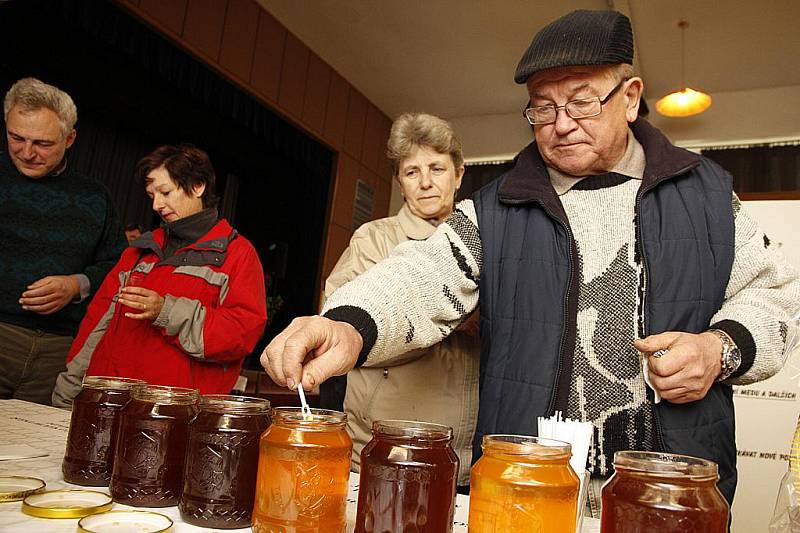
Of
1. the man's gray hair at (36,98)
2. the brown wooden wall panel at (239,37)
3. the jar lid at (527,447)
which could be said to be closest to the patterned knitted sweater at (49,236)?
the man's gray hair at (36,98)

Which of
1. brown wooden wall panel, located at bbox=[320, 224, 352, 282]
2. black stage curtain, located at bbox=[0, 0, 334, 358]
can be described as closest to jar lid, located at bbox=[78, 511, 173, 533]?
black stage curtain, located at bbox=[0, 0, 334, 358]

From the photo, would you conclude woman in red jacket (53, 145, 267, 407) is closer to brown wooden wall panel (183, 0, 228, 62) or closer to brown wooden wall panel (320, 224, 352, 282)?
brown wooden wall panel (183, 0, 228, 62)

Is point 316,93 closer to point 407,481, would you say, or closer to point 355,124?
point 355,124

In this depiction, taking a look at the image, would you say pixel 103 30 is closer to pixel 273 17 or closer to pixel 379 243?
pixel 273 17

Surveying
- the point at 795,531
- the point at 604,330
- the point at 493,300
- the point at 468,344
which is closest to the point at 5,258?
the point at 468,344

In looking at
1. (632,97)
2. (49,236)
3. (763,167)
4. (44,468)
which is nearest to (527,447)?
(44,468)

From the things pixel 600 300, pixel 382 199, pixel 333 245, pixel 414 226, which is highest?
pixel 382 199

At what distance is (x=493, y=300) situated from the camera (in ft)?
4.46

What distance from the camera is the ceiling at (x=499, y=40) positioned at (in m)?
4.42

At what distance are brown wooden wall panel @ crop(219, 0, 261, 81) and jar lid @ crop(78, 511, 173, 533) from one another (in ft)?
13.7

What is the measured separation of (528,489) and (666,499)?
0.43 ft

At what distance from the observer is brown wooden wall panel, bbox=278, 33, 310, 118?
16.7 ft

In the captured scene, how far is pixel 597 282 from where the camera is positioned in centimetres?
129

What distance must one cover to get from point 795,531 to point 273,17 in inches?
195
